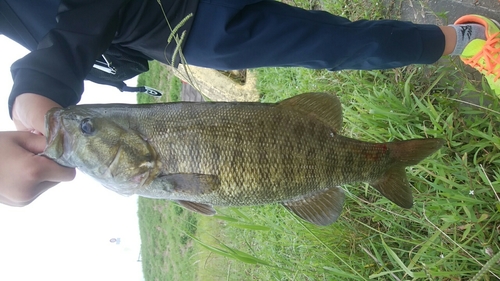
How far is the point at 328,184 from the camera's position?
1.81 meters

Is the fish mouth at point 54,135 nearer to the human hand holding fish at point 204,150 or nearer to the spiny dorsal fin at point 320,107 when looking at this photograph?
the human hand holding fish at point 204,150

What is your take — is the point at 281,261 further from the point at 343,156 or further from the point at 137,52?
the point at 137,52

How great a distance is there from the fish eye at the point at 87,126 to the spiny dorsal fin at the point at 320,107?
839 mm

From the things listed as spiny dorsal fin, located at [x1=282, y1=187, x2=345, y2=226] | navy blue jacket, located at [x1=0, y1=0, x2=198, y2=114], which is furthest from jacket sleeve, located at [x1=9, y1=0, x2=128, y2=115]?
spiny dorsal fin, located at [x1=282, y1=187, x2=345, y2=226]

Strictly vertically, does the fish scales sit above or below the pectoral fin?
above

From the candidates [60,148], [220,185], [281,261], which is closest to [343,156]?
[220,185]

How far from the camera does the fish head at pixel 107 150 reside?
62.3 inches

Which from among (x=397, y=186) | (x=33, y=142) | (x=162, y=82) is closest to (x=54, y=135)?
(x=33, y=142)

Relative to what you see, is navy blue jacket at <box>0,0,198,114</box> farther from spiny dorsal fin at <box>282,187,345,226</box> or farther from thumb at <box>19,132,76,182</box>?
spiny dorsal fin at <box>282,187,345,226</box>

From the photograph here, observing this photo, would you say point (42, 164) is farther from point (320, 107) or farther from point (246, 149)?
point (320, 107)

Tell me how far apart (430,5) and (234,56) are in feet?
5.19

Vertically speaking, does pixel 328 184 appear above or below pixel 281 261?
above

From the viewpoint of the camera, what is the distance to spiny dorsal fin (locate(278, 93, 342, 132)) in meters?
1.82

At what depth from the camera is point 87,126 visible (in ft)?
5.28
